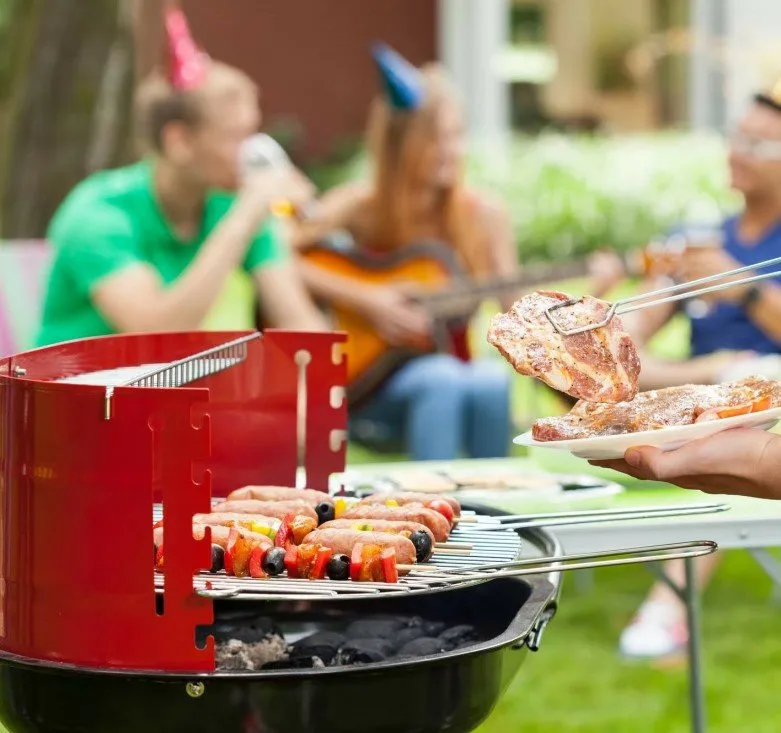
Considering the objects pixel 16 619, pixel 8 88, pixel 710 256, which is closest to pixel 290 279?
pixel 710 256

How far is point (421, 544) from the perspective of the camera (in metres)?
2.09

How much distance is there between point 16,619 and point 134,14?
201 inches

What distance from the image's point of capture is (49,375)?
2.29 meters

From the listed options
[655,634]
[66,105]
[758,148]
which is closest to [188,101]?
[758,148]

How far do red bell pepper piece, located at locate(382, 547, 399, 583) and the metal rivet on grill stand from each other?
0.29 meters

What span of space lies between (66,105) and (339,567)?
5.24 meters

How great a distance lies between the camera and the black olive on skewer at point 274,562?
2.04 m

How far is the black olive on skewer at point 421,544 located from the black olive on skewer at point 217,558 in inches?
11.0

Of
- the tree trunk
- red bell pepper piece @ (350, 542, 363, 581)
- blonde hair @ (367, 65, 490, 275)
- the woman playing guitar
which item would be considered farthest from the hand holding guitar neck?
red bell pepper piece @ (350, 542, 363, 581)

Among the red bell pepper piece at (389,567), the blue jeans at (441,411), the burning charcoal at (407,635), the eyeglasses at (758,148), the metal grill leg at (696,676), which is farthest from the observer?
the blue jeans at (441,411)

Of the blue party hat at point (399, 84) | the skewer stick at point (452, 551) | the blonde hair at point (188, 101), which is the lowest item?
the skewer stick at point (452, 551)

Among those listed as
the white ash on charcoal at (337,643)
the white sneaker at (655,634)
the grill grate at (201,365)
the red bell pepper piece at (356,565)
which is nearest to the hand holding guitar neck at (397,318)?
the white sneaker at (655,634)

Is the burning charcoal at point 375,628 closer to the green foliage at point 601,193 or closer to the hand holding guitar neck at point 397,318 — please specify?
the hand holding guitar neck at point 397,318

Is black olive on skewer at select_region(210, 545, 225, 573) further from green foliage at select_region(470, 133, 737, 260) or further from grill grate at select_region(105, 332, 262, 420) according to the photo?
green foliage at select_region(470, 133, 737, 260)
